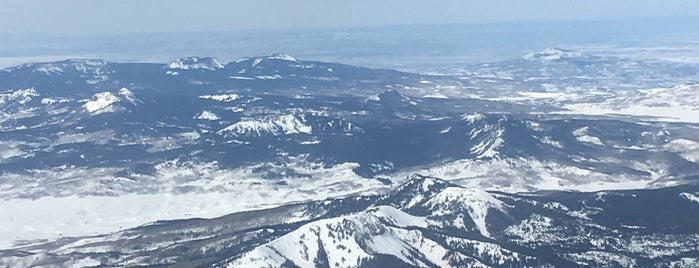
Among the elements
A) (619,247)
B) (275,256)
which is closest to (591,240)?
(619,247)

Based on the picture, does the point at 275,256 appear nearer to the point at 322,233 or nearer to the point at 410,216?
→ the point at 322,233

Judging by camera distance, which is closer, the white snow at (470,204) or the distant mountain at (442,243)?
the distant mountain at (442,243)

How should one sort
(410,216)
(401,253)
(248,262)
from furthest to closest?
(410,216), (401,253), (248,262)

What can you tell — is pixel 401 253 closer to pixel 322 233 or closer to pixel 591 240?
pixel 322 233

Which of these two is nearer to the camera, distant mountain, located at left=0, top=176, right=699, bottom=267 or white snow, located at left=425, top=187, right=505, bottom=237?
distant mountain, located at left=0, top=176, right=699, bottom=267

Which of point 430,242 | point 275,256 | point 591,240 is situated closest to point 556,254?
point 591,240

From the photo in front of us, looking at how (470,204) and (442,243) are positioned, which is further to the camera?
(470,204)

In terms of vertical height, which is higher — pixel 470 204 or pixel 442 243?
pixel 470 204

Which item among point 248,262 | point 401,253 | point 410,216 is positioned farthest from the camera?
point 410,216

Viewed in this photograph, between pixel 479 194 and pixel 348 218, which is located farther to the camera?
pixel 479 194
